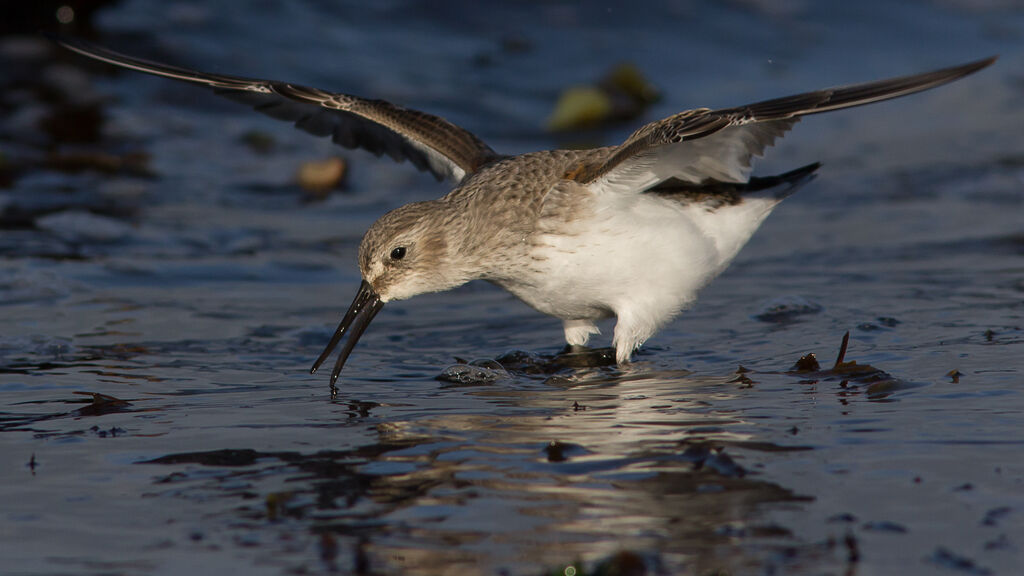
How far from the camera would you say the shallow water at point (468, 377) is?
139 inches

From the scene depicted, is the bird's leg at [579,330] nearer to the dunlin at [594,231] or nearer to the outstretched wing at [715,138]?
the dunlin at [594,231]

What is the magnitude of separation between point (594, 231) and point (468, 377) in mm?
910

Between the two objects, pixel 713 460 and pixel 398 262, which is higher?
pixel 398 262

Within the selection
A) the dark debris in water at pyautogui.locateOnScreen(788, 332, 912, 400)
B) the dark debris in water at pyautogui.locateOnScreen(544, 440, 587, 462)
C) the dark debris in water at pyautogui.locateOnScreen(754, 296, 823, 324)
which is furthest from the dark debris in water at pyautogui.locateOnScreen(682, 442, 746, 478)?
the dark debris in water at pyautogui.locateOnScreen(754, 296, 823, 324)

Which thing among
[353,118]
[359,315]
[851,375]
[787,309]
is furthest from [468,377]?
[353,118]

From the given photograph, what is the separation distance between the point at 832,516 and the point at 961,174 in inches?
292

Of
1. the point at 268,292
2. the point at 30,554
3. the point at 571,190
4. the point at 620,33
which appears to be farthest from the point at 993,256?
the point at 620,33

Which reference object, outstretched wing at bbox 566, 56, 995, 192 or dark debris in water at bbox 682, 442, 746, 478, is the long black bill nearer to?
outstretched wing at bbox 566, 56, 995, 192

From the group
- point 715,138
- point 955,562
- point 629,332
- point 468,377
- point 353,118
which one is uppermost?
point 353,118

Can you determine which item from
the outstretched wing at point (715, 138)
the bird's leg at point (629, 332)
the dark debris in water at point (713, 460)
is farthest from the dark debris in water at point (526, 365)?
the dark debris in water at point (713, 460)

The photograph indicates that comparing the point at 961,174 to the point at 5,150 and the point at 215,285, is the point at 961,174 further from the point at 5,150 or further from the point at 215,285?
the point at 5,150

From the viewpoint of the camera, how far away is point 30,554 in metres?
3.49

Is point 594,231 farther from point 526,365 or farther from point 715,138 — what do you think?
point 526,365

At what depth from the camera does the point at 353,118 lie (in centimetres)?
716
